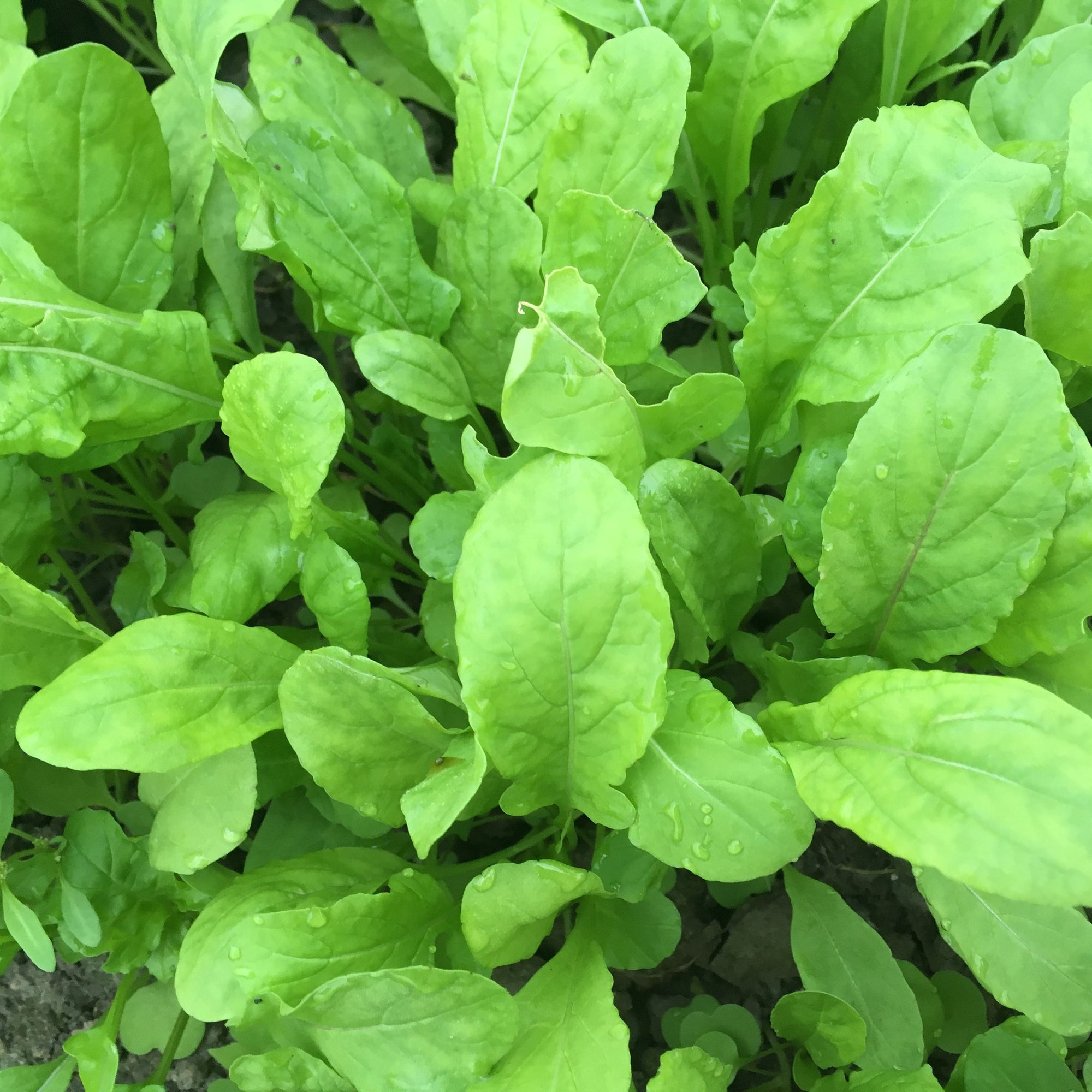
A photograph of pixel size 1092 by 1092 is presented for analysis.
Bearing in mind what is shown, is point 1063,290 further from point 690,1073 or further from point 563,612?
point 690,1073

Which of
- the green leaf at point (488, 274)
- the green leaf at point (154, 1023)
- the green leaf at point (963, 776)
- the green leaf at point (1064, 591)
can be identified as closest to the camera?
the green leaf at point (963, 776)

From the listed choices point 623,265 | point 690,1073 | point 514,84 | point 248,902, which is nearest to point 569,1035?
point 690,1073

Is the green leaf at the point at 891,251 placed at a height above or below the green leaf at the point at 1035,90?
below

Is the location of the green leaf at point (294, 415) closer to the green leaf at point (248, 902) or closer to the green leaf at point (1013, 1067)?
the green leaf at point (248, 902)

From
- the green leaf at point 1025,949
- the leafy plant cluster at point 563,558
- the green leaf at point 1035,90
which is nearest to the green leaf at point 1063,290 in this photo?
the leafy plant cluster at point 563,558

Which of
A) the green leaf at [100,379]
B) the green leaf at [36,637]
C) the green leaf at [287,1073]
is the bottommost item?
the green leaf at [287,1073]

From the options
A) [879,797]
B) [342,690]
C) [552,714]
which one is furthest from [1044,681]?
[342,690]
